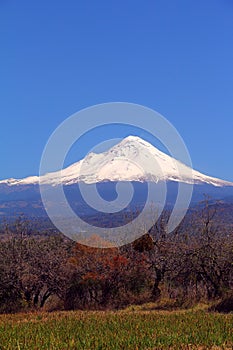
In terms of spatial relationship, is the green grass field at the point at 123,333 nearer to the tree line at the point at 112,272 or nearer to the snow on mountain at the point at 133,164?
the tree line at the point at 112,272

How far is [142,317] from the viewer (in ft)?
71.1

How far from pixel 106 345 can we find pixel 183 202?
82.4 ft

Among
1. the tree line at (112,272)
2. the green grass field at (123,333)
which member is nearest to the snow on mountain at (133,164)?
the tree line at (112,272)

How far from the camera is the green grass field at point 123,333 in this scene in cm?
1401

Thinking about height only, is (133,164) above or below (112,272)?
above

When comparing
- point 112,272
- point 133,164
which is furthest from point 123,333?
point 133,164

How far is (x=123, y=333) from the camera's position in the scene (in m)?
16.3

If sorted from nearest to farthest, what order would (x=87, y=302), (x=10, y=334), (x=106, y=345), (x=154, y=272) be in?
1. (x=106, y=345)
2. (x=10, y=334)
3. (x=87, y=302)
4. (x=154, y=272)

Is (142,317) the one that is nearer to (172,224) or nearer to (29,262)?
(29,262)

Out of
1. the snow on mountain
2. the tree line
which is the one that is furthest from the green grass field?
the snow on mountain

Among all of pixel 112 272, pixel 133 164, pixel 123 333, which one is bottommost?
pixel 123 333

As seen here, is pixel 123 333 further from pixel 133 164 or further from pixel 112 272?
pixel 133 164

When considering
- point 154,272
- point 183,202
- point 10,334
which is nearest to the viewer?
point 10,334

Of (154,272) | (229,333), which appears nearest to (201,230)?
(154,272)
